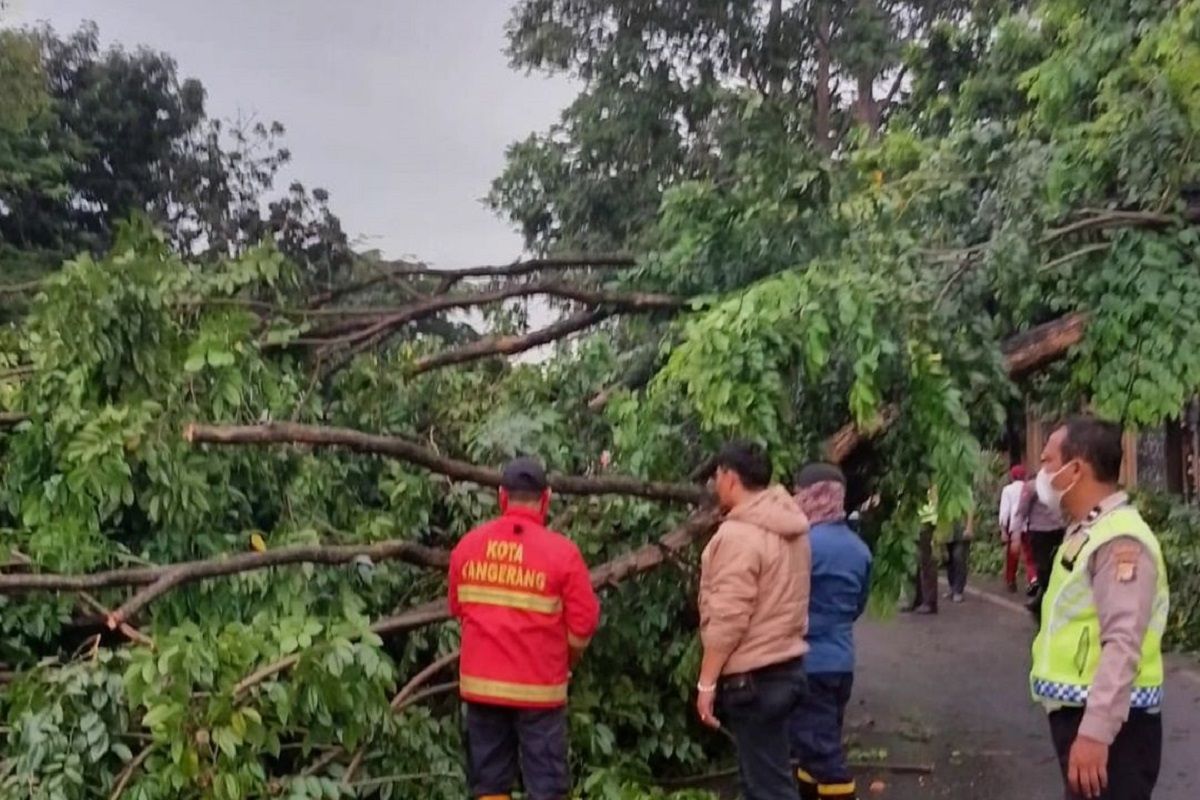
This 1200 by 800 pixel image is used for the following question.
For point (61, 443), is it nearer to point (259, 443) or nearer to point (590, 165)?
point (259, 443)

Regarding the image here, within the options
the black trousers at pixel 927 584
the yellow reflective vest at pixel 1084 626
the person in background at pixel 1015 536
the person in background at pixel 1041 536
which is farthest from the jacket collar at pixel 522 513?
the black trousers at pixel 927 584

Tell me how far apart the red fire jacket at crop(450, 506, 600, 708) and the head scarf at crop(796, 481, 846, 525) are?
3.76 feet

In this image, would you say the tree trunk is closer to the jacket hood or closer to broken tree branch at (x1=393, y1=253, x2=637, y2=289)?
broken tree branch at (x1=393, y1=253, x2=637, y2=289)

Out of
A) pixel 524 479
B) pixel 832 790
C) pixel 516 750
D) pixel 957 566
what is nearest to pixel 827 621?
pixel 832 790

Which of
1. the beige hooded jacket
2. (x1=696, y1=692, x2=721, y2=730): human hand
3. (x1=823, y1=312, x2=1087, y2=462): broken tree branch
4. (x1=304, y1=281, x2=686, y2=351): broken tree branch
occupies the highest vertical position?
(x1=304, y1=281, x2=686, y2=351): broken tree branch

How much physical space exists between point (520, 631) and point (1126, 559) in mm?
2117

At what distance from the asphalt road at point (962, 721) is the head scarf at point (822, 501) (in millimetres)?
1500

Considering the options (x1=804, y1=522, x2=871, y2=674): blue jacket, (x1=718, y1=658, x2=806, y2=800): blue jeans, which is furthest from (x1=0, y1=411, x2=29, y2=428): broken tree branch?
(x1=804, y1=522, x2=871, y2=674): blue jacket

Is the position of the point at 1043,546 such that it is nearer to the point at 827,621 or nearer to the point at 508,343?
the point at 508,343

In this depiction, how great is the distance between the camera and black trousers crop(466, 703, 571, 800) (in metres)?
4.71

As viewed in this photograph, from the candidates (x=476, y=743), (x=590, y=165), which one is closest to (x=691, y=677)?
(x=476, y=743)

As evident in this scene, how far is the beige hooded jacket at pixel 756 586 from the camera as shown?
178 inches

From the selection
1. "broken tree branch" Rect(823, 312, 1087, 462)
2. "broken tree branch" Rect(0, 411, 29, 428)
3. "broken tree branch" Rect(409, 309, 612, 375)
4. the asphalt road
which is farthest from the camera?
"broken tree branch" Rect(409, 309, 612, 375)

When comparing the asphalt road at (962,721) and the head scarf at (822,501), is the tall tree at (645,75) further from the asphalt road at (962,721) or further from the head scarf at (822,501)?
the head scarf at (822,501)
